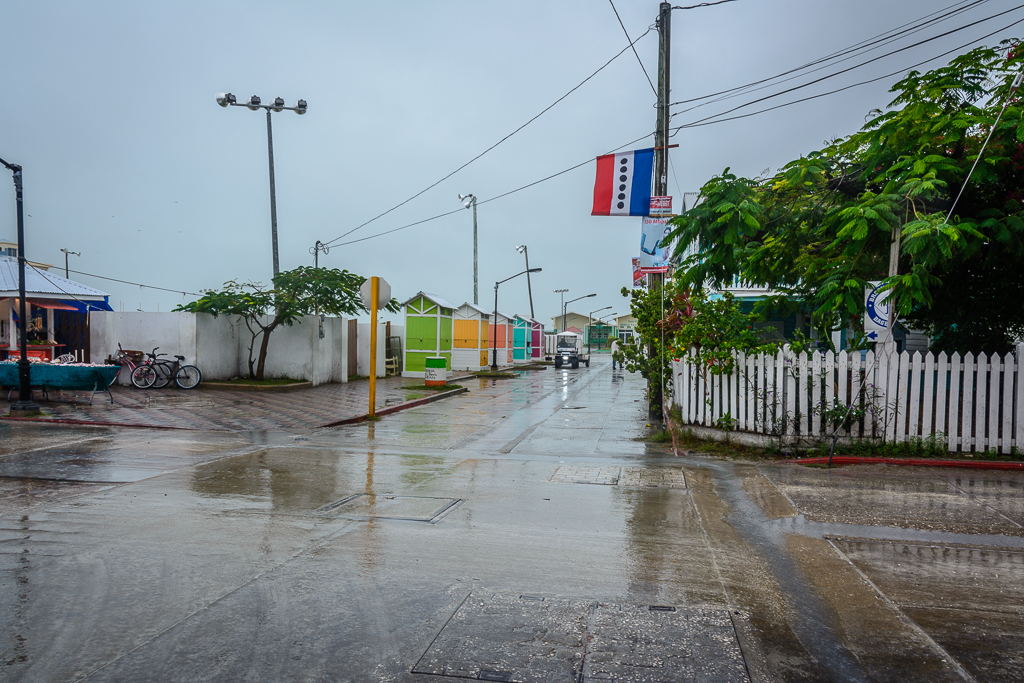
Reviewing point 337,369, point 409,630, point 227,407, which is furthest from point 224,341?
point 409,630

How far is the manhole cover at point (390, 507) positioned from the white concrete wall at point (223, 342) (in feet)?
50.1

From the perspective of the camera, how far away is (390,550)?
212 inches

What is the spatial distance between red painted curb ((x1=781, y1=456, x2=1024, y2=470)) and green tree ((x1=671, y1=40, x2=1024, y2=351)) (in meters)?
Answer: 2.10

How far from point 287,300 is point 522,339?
2955 centimetres

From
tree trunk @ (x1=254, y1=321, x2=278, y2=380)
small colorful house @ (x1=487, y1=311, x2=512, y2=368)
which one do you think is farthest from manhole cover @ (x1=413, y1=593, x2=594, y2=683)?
small colorful house @ (x1=487, y1=311, x2=512, y2=368)

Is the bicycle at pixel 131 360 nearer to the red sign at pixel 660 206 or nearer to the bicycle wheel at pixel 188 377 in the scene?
the bicycle wheel at pixel 188 377

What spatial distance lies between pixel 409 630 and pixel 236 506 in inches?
139

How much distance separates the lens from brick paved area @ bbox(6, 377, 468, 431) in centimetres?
1298

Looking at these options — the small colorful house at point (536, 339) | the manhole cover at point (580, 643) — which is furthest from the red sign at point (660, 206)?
the small colorful house at point (536, 339)

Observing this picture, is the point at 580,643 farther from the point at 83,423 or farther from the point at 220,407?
the point at 220,407

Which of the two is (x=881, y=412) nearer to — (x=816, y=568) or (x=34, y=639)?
(x=816, y=568)

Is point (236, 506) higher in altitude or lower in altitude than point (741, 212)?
lower

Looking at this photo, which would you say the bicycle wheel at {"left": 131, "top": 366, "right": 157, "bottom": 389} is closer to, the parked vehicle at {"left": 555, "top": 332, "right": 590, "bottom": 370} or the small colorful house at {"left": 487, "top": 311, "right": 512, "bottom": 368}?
the small colorful house at {"left": 487, "top": 311, "right": 512, "bottom": 368}

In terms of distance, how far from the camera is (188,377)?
19.6 metres
